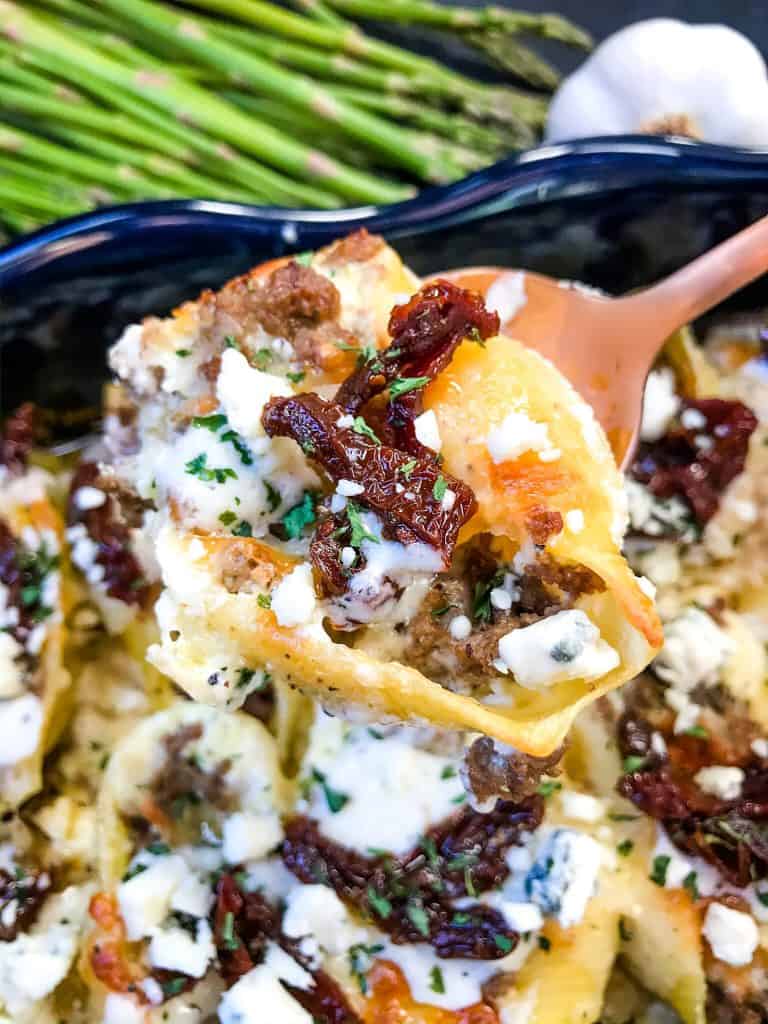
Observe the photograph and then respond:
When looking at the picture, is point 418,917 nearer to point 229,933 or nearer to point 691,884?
point 229,933

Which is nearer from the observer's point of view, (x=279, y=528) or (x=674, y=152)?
(x=279, y=528)

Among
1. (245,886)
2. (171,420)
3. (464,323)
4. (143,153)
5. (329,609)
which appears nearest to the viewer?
(329,609)

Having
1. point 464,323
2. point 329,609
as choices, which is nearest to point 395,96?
point 464,323

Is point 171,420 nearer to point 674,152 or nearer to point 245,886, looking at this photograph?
point 245,886

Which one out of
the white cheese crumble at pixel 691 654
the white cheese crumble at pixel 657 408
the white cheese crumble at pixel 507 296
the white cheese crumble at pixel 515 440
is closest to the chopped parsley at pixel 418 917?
the white cheese crumble at pixel 691 654

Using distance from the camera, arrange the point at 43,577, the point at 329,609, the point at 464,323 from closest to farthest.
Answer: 1. the point at 329,609
2. the point at 464,323
3. the point at 43,577

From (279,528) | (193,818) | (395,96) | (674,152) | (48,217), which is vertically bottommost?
(193,818)

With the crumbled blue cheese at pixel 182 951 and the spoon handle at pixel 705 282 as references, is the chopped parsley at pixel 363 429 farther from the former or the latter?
the crumbled blue cheese at pixel 182 951
